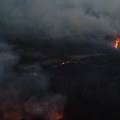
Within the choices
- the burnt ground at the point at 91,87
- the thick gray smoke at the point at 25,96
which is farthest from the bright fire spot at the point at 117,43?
the thick gray smoke at the point at 25,96

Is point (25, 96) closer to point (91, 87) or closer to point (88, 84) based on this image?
point (91, 87)

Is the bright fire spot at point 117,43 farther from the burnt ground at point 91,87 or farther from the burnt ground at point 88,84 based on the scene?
the burnt ground at point 91,87

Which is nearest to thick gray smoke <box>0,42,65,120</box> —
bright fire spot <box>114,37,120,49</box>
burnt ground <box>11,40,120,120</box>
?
burnt ground <box>11,40,120,120</box>

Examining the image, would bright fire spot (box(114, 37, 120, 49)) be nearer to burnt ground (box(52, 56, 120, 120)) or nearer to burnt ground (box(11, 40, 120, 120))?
burnt ground (box(11, 40, 120, 120))

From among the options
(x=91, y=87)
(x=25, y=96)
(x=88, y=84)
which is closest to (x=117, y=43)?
(x=88, y=84)

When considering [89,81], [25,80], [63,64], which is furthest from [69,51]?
[25,80]

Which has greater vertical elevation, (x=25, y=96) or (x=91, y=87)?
(x=91, y=87)
